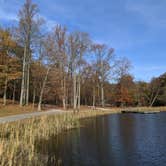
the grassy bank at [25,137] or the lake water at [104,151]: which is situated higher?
the grassy bank at [25,137]

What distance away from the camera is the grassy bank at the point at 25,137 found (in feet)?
29.0

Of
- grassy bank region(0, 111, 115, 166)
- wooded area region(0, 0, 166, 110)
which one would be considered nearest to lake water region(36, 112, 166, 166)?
grassy bank region(0, 111, 115, 166)

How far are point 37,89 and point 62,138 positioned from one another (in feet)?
110

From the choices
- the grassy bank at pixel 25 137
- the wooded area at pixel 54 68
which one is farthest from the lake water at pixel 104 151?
the wooded area at pixel 54 68

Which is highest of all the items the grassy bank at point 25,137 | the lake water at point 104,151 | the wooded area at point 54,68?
the wooded area at point 54,68

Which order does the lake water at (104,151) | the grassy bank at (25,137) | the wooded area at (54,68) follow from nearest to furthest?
the grassy bank at (25,137)
the lake water at (104,151)
the wooded area at (54,68)

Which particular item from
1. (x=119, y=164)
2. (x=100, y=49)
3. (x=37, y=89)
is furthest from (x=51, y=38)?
(x=119, y=164)

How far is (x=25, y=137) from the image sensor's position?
518 inches

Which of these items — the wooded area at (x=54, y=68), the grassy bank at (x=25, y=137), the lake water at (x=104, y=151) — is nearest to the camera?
the grassy bank at (x=25, y=137)

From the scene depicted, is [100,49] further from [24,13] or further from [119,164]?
[119,164]

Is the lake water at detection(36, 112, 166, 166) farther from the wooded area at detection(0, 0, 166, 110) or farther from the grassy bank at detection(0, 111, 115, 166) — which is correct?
the wooded area at detection(0, 0, 166, 110)

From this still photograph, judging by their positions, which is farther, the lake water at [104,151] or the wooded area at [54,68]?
the wooded area at [54,68]

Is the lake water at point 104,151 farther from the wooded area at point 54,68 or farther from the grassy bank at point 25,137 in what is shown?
the wooded area at point 54,68

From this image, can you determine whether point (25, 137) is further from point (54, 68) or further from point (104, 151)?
point (54, 68)
